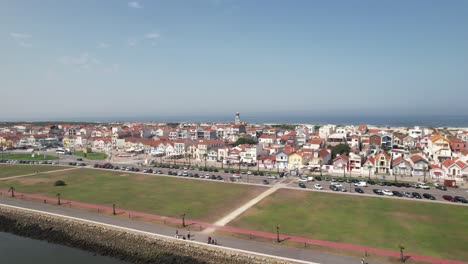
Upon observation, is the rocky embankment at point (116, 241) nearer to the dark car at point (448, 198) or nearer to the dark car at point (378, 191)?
the dark car at point (378, 191)

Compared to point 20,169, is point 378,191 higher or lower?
higher

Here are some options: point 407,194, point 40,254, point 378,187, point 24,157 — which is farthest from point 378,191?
point 24,157

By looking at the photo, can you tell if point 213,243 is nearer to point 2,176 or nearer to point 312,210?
point 312,210

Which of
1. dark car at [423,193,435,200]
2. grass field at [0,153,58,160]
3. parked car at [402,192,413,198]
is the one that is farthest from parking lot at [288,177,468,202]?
grass field at [0,153,58,160]

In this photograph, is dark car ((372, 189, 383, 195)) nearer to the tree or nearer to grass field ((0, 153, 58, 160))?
the tree

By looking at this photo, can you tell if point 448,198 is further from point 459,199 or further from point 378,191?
point 378,191
